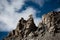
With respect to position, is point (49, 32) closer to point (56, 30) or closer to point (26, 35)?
point (56, 30)

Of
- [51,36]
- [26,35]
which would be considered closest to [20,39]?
[26,35]

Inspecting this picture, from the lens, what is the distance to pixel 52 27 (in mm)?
190000

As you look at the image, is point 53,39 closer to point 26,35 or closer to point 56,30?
point 56,30

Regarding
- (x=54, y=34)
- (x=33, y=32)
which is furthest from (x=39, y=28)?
(x=54, y=34)

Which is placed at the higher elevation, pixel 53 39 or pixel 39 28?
pixel 39 28

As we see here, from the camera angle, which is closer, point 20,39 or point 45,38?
point 45,38

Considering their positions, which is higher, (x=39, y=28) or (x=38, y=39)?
(x=39, y=28)

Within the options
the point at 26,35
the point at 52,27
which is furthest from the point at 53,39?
the point at 26,35

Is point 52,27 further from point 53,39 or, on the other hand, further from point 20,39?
point 20,39

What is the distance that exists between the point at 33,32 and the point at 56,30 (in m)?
19.8

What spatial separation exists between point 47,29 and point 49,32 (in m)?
6.69

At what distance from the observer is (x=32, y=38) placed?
613 feet

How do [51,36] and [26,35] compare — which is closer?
[51,36]

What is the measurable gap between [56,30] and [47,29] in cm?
845
